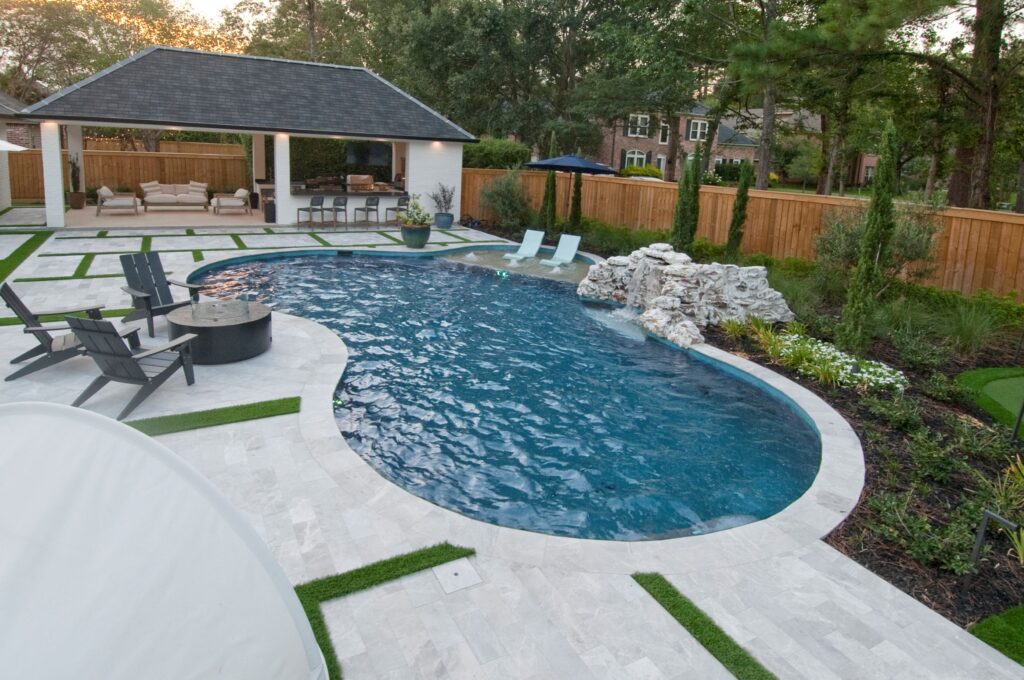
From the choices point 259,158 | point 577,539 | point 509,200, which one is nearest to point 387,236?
point 509,200

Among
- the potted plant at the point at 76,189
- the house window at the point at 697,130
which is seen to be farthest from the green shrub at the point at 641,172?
the potted plant at the point at 76,189

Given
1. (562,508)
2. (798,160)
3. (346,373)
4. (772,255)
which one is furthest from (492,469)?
(798,160)

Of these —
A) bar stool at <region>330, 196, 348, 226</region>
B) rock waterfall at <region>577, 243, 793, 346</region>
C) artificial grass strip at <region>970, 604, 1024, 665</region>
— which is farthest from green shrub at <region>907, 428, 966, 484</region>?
bar stool at <region>330, 196, 348, 226</region>

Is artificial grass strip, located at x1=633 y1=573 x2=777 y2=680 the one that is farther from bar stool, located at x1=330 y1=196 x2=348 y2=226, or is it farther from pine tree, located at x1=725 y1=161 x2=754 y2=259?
bar stool, located at x1=330 y1=196 x2=348 y2=226

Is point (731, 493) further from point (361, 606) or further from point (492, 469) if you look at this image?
point (361, 606)

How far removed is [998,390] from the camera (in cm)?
796

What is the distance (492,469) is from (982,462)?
4478mm

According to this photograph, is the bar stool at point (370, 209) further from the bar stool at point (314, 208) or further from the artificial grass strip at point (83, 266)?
the artificial grass strip at point (83, 266)

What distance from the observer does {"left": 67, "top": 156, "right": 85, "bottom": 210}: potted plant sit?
71.9 ft

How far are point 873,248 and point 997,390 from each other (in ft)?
7.23

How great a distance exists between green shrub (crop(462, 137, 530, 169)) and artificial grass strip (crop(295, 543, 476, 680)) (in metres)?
21.2

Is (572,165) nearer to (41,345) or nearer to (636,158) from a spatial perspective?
(41,345)

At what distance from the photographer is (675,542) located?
471 centimetres

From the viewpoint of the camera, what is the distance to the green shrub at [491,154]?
2438 centimetres
